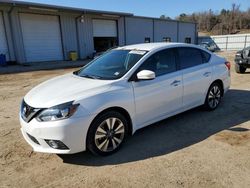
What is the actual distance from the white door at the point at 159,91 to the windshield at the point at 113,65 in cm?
25

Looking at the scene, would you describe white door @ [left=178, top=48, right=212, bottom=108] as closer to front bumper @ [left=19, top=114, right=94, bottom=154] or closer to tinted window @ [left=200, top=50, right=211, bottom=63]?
tinted window @ [left=200, top=50, right=211, bottom=63]

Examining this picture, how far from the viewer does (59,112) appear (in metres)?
3.10

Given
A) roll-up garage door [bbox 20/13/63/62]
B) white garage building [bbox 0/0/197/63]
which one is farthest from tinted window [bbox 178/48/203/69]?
roll-up garage door [bbox 20/13/63/62]

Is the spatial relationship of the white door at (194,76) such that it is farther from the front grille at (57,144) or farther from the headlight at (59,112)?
the front grille at (57,144)

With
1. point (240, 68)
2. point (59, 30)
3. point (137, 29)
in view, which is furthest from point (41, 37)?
point (240, 68)

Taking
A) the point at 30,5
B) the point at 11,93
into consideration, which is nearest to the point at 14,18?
the point at 30,5

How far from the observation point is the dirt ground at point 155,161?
9.75 ft

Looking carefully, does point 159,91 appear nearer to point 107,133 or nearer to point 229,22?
Result: point 107,133

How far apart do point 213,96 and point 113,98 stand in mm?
3030

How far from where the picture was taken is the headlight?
3.10 meters

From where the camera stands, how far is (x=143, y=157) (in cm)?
353

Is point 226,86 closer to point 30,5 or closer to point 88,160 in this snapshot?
point 88,160

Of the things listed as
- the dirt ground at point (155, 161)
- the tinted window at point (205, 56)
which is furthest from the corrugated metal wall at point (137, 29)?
the dirt ground at point (155, 161)

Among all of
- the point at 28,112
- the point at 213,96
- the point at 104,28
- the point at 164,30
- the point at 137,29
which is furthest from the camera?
the point at 164,30
